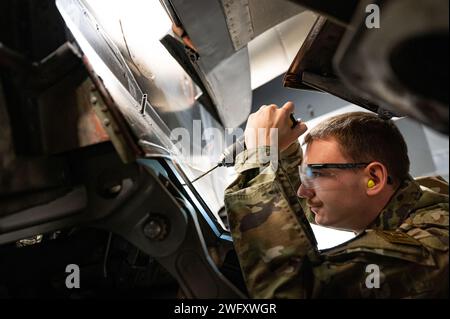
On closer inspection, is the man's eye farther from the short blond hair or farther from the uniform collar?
the uniform collar

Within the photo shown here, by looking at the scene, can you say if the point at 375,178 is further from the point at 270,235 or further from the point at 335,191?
the point at 270,235

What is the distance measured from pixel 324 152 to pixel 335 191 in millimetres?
→ 132

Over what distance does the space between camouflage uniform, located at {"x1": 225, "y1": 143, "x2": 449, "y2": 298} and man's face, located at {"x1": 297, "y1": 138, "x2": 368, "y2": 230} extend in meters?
0.20

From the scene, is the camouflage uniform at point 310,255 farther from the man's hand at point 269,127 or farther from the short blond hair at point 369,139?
the short blond hair at point 369,139

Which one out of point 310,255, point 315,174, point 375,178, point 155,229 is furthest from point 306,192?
point 155,229

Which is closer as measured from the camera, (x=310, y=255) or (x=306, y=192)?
(x=310, y=255)

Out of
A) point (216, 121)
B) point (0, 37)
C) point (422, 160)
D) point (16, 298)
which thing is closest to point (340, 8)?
point (0, 37)

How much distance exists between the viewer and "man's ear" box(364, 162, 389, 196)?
1.09 meters

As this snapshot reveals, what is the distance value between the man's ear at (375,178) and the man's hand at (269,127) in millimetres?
272

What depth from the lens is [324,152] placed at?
1154 millimetres

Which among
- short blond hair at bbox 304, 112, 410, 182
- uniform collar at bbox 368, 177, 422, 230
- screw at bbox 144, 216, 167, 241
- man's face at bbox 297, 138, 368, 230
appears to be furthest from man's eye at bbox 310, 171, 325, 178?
screw at bbox 144, 216, 167, 241

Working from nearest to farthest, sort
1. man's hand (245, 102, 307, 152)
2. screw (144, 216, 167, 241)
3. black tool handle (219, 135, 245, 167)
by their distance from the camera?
screw (144, 216, 167, 241)
man's hand (245, 102, 307, 152)
black tool handle (219, 135, 245, 167)

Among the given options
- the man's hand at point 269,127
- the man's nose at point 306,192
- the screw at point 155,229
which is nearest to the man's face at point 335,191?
the man's nose at point 306,192

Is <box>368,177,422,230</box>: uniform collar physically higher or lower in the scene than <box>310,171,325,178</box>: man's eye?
lower
